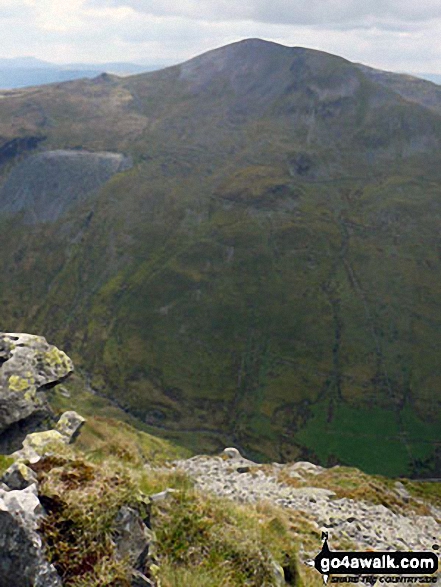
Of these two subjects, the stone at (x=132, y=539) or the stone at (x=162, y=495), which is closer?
the stone at (x=132, y=539)

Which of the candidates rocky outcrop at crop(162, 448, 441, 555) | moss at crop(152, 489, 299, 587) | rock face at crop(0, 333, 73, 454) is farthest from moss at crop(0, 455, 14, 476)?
rock face at crop(0, 333, 73, 454)

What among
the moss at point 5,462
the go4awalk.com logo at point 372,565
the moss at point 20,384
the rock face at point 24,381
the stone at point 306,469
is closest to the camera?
the go4awalk.com logo at point 372,565

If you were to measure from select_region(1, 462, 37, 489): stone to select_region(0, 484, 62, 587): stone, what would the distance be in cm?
111

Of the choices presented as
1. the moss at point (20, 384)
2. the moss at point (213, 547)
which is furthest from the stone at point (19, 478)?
the moss at point (20, 384)

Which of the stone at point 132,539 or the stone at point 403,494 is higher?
the stone at point 132,539

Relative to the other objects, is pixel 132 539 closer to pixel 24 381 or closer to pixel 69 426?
pixel 24 381

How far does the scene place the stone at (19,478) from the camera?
37.0 ft

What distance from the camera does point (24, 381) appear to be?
1471 inches

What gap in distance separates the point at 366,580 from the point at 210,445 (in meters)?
179

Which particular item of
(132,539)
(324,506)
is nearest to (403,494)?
(324,506)

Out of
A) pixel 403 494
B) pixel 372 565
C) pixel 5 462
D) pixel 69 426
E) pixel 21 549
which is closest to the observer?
pixel 21 549

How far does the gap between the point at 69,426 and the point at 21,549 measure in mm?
32100

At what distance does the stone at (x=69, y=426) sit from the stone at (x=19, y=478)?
2710 cm

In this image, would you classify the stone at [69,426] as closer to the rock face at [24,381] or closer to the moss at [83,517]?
the rock face at [24,381]
